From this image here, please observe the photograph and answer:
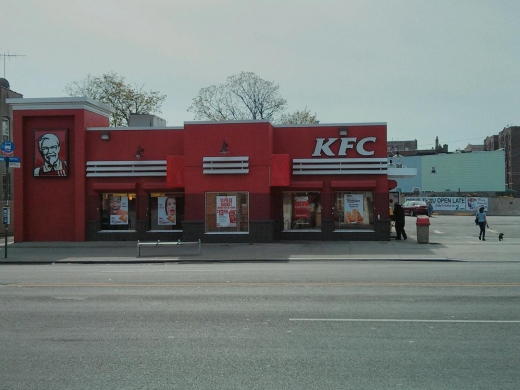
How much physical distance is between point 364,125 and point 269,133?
14.9ft

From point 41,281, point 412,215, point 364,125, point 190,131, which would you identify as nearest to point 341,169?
point 364,125

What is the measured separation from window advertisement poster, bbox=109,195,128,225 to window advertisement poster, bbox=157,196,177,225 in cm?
169

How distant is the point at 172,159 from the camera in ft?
86.6

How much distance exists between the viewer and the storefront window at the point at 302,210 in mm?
27188

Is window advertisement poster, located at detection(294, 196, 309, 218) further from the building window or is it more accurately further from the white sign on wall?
the white sign on wall

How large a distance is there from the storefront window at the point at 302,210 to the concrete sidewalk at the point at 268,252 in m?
1.51

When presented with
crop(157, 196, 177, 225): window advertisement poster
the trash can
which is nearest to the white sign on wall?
the trash can

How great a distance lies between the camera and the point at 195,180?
26.2 m

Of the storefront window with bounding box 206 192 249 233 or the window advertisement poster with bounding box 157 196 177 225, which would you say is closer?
the storefront window with bounding box 206 192 249 233

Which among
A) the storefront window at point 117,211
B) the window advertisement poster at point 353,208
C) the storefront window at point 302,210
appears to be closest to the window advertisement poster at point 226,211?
the storefront window at point 302,210

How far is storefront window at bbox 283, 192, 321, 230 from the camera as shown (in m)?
27.2

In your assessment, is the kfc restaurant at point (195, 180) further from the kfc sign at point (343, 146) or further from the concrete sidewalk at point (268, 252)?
the concrete sidewalk at point (268, 252)

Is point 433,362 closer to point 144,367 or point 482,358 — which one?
point 482,358

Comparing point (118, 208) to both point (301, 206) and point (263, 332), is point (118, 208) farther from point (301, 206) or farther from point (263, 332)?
point (263, 332)
